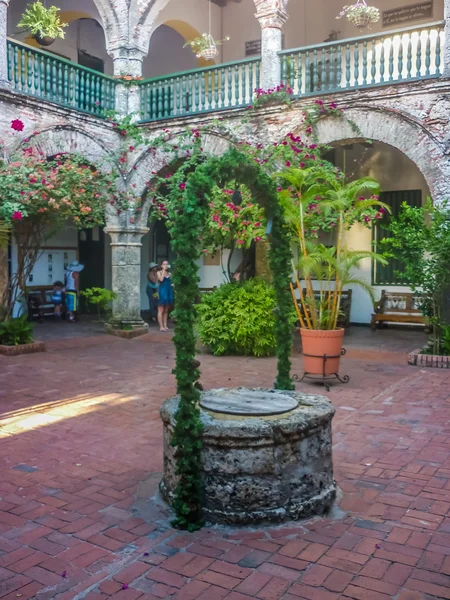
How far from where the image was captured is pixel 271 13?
10.8 metres

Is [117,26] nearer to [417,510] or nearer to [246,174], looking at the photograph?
[246,174]

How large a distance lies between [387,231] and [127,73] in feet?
21.3

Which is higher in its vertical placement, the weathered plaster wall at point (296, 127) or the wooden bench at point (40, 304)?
the weathered plaster wall at point (296, 127)

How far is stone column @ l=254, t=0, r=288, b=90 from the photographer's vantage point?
35.5ft

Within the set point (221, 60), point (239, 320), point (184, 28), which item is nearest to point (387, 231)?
point (239, 320)

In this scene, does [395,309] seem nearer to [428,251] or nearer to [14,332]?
[428,251]

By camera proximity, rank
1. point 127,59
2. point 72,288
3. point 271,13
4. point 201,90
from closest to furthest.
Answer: point 271,13
point 201,90
point 127,59
point 72,288

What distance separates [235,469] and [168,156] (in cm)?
951

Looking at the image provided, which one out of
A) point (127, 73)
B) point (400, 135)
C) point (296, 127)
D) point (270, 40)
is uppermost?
point (270, 40)

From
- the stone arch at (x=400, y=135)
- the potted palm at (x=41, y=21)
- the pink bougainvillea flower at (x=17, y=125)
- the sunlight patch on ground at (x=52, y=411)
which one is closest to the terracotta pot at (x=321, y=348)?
the sunlight patch on ground at (x=52, y=411)

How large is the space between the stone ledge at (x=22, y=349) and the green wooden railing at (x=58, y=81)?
4.34m

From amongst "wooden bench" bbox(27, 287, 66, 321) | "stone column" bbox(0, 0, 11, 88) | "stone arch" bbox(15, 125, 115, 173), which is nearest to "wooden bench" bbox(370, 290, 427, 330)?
"stone arch" bbox(15, 125, 115, 173)

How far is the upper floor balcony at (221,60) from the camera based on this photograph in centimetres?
1005

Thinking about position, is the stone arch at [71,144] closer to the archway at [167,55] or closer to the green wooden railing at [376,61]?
the green wooden railing at [376,61]
